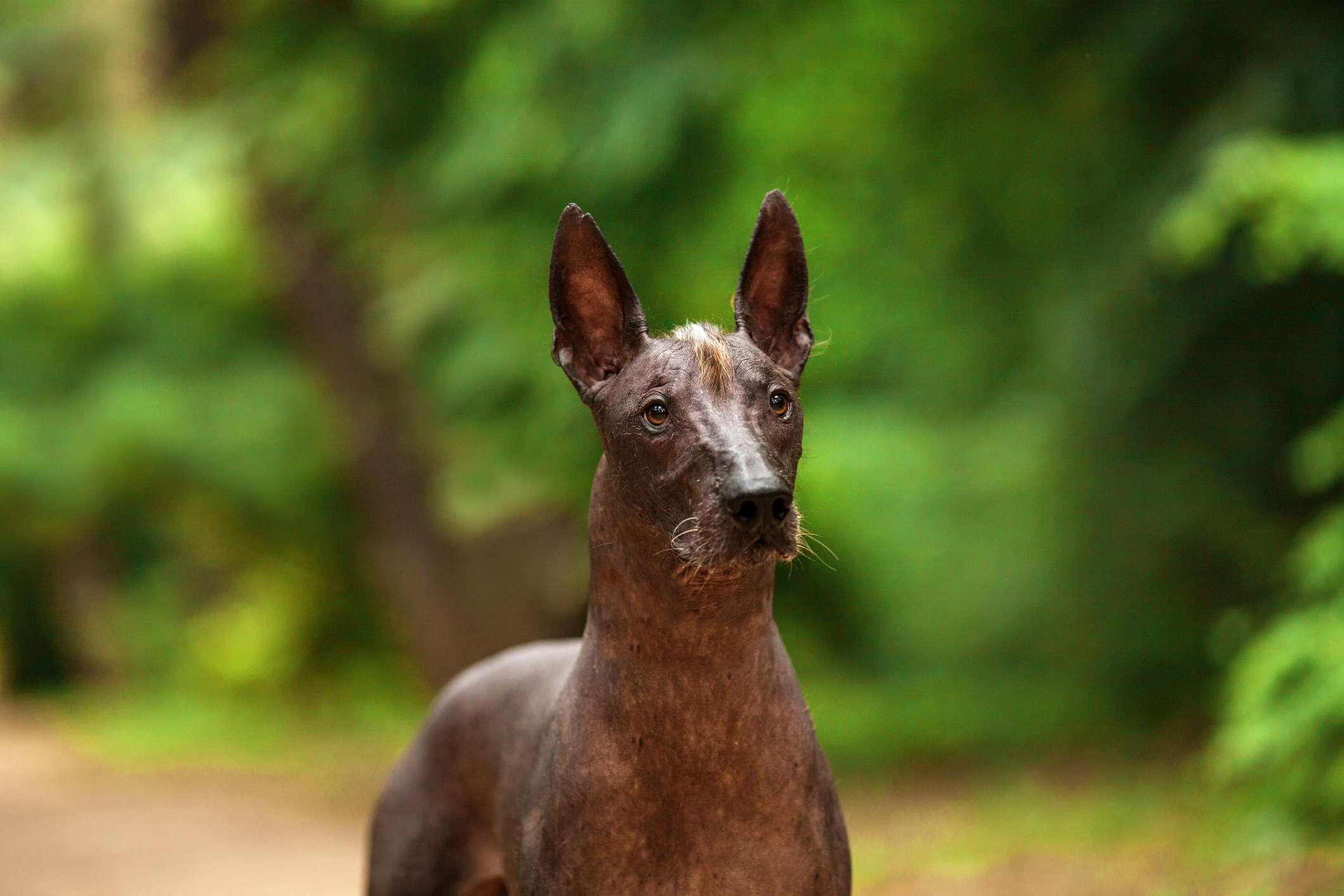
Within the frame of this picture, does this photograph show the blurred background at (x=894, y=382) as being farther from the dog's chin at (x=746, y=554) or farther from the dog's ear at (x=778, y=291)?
the dog's chin at (x=746, y=554)

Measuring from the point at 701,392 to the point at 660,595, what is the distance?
0.43 metres

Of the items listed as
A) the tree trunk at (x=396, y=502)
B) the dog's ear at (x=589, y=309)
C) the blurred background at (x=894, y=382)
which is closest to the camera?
the dog's ear at (x=589, y=309)

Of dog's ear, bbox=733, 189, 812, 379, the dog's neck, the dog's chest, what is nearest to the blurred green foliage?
dog's ear, bbox=733, 189, 812, 379

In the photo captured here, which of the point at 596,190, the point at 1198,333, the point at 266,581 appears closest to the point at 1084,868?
the point at 1198,333

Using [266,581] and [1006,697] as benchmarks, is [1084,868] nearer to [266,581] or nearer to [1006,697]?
[1006,697]

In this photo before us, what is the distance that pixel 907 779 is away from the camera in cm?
1084

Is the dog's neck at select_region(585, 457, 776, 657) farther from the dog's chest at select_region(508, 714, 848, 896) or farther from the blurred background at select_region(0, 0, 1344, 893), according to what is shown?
the blurred background at select_region(0, 0, 1344, 893)

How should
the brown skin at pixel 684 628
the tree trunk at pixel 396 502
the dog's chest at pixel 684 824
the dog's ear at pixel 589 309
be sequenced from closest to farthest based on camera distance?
the brown skin at pixel 684 628, the dog's chest at pixel 684 824, the dog's ear at pixel 589 309, the tree trunk at pixel 396 502

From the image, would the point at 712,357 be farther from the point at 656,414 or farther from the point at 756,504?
the point at 756,504

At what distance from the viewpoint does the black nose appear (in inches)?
112

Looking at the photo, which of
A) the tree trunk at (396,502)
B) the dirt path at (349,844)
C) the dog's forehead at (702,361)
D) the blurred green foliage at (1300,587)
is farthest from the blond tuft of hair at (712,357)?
the tree trunk at (396,502)

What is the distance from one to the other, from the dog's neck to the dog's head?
0.05 meters

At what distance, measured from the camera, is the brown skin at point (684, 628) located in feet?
9.84

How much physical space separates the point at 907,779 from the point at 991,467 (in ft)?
9.91
